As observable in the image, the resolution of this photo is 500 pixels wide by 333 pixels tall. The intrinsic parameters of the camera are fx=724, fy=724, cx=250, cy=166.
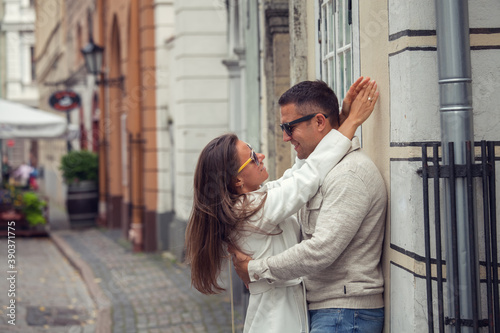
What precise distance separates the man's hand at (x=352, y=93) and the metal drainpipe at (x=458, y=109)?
536mm

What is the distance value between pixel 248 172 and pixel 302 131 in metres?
0.32

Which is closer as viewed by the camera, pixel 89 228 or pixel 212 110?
pixel 212 110

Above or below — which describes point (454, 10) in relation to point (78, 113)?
below

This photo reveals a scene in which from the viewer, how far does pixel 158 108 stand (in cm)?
1293

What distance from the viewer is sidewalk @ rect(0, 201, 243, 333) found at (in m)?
7.63

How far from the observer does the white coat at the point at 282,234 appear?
322 centimetres

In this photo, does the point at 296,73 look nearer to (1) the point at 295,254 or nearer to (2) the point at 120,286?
(1) the point at 295,254

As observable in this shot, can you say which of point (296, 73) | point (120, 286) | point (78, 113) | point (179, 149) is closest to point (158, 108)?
point (179, 149)

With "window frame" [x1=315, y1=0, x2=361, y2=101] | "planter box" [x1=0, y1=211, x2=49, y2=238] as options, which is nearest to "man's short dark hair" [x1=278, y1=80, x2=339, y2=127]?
"window frame" [x1=315, y1=0, x2=361, y2=101]

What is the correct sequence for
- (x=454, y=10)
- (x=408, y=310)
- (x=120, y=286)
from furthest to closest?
(x=120, y=286)
(x=408, y=310)
(x=454, y=10)

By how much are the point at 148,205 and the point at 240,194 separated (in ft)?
31.9

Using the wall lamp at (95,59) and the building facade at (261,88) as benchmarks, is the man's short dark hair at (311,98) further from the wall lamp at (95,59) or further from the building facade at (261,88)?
the wall lamp at (95,59)

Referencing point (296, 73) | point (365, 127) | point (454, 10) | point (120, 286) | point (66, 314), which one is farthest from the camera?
point (120, 286)

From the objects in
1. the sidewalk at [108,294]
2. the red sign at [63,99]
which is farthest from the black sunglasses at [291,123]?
the red sign at [63,99]
